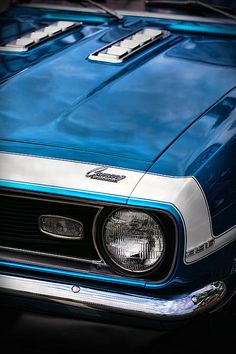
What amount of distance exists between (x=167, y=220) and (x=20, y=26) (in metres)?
1.62

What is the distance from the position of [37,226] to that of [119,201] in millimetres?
322

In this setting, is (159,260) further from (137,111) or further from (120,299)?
(137,111)

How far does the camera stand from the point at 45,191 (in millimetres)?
2080

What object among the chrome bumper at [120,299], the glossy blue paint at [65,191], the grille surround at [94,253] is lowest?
the chrome bumper at [120,299]

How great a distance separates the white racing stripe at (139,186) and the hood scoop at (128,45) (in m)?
0.82

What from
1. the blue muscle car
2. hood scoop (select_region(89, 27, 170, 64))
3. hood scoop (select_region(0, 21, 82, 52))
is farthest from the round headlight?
hood scoop (select_region(0, 21, 82, 52))

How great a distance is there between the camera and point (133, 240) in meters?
2.08

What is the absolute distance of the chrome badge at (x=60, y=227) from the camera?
2.15 meters

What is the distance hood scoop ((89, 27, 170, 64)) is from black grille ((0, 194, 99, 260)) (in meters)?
0.87

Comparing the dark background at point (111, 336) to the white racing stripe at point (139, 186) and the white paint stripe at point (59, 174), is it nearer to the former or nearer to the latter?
the white racing stripe at point (139, 186)

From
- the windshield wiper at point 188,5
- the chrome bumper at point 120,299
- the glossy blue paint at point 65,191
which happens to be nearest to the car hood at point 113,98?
the glossy blue paint at point 65,191

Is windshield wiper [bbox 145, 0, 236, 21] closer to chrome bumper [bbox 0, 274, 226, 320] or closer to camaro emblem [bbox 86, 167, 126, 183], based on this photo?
camaro emblem [bbox 86, 167, 126, 183]

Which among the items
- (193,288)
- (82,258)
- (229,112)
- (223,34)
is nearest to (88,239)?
(82,258)

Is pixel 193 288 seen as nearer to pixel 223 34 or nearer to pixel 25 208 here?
pixel 25 208
